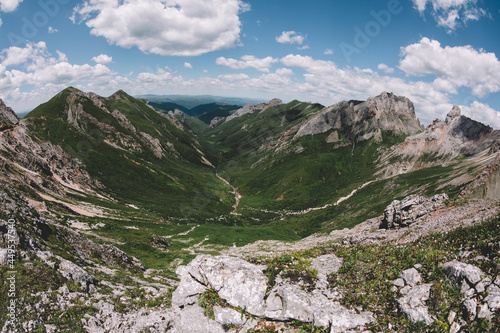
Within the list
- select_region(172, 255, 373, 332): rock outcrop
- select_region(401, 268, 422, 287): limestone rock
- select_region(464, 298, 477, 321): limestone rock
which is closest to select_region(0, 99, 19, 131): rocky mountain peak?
select_region(172, 255, 373, 332): rock outcrop

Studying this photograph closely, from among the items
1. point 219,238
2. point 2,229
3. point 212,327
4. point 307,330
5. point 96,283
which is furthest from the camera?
point 219,238

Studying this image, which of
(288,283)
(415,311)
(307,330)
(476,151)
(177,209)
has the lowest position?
(177,209)

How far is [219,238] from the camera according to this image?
Answer: 76.2 m

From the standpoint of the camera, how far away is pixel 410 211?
46594 millimetres

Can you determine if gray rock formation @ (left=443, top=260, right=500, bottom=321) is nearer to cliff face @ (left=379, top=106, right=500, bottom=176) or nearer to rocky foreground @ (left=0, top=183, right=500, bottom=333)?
rocky foreground @ (left=0, top=183, right=500, bottom=333)

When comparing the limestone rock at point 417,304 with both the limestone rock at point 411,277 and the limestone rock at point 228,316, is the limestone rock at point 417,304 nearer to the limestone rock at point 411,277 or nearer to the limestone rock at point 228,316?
the limestone rock at point 411,277

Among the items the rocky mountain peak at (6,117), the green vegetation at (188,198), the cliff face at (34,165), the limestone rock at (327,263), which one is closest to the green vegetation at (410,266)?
the limestone rock at (327,263)

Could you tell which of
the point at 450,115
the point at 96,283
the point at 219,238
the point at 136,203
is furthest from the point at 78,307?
the point at 450,115

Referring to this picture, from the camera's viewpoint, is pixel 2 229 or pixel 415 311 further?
pixel 2 229

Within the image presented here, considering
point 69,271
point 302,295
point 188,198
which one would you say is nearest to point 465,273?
point 302,295

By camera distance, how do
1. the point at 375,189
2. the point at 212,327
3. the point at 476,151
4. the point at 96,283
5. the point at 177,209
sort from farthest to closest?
1. the point at 476,151
2. the point at 375,189
3. the point at 177,209
4. the point at 96,283
5. the point at 212,327

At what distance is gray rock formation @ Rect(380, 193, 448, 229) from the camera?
144ft

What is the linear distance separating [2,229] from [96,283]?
341 inches

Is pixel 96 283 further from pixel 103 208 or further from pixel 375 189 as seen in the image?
pixel 375 189
